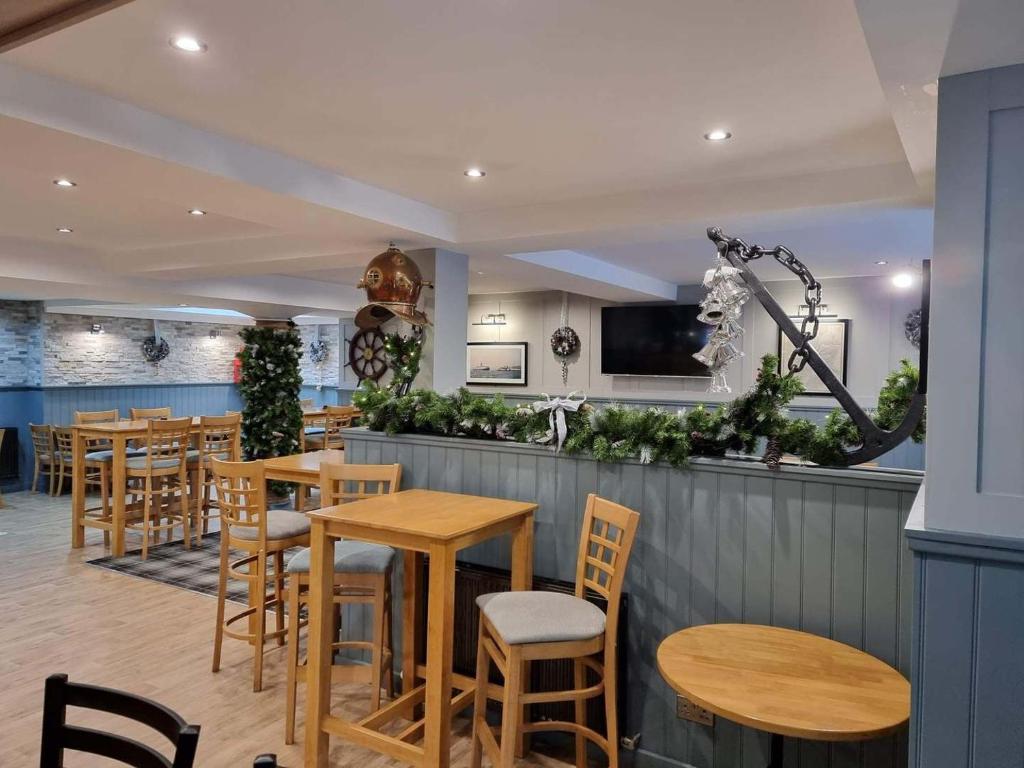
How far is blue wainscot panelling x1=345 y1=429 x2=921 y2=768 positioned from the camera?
7.49ft

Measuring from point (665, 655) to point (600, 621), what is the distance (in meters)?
0.32

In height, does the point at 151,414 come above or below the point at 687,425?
→ below

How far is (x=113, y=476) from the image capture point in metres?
5.41

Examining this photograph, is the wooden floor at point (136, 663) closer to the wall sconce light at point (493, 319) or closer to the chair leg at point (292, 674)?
the chair leg at point (292, 674)

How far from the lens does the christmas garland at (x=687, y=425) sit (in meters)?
2.47

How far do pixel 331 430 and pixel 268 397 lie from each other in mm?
762

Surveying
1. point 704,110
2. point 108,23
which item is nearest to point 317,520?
point 108,23

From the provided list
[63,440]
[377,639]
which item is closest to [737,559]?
[377,639]

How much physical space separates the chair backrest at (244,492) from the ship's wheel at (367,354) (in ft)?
19.7

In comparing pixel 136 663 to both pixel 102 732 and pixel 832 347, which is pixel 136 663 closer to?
pixel 102 732

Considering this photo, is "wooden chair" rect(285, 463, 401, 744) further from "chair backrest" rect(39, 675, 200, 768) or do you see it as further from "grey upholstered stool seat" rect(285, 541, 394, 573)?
"chair backrest" rect(39, 675, 200, 768)

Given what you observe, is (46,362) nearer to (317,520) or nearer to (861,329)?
(317,520)

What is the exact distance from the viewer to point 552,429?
9.75ft

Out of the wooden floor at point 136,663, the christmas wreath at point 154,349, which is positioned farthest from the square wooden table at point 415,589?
the christmas wreath at point 154,349
